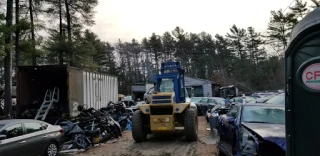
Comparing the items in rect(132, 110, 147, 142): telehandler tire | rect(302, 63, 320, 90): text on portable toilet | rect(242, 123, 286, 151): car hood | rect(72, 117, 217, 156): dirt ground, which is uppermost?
rect(302, 63, 320, 90): text on portable toilet

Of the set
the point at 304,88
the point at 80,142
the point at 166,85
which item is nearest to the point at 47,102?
the point at 80,142

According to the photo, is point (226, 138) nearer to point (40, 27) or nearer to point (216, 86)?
point (40, 27)

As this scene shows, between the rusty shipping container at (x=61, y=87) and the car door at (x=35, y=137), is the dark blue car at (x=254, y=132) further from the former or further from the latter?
the rusty shipping container at (x=61, y=87)

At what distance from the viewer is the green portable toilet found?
84.7 inches

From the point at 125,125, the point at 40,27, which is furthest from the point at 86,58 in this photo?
the point at 125,125

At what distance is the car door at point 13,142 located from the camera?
7.11m

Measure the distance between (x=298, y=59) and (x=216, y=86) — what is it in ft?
140

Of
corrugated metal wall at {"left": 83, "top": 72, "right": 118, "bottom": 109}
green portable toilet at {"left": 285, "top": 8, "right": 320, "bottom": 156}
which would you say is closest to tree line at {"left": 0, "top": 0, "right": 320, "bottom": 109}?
corrugated metal wall at {"left": 83, "top": 72, "right": 118, "bottom": 109}

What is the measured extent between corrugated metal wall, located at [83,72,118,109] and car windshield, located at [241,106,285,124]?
9401 millimetres

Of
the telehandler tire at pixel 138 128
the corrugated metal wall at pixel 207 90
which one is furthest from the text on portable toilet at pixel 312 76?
the corrugated metal wall at pixel 207 90

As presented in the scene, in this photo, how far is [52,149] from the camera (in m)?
8.90

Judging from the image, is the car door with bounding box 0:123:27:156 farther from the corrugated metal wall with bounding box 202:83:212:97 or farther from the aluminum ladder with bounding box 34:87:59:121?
the corrugated metal wall with bounding box 202:83:212:97

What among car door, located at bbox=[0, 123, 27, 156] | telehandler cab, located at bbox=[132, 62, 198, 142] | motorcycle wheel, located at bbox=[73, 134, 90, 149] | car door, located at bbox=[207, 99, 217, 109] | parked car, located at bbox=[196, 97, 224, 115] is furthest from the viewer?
parked car, located at bbox=[196, 97, 224, 115]

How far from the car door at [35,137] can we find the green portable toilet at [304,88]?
7.27 meters
